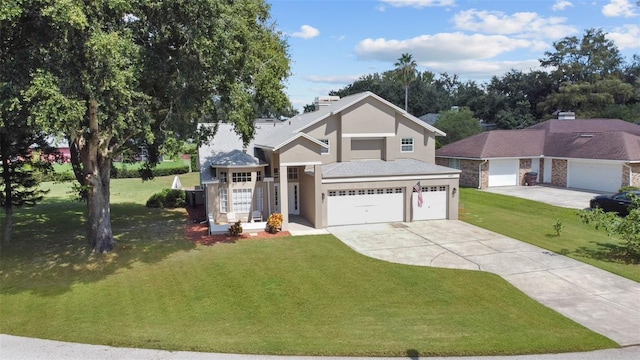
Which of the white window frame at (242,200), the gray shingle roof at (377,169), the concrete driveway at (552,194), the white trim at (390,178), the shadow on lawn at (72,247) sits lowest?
the shadow on lawn at (72,247)

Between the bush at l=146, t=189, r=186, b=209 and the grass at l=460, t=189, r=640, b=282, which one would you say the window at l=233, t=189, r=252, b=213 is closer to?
the bush at l=146, t=189, r=186, b=209

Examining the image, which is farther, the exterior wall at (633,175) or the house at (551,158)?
the house at (551,158)

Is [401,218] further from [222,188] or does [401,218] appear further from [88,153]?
[88,153]

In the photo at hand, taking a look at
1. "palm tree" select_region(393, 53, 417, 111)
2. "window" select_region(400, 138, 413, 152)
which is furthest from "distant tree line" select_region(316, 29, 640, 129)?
"window" select_region(400, 138, 413, 152)

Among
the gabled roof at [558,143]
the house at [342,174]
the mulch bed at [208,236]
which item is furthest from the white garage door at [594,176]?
the mulch bed at [208,236]

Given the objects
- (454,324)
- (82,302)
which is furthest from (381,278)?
(82,302)

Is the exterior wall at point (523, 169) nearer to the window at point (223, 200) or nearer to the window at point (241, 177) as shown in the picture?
the window at point (241, 177)

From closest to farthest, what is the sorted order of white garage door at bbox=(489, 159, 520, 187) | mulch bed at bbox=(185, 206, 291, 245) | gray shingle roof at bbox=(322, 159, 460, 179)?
mulch bed at bbox=(185, 206, 291, 245) < gray shingle roof at bbox=(322, 159, 460, 179) < white garage door at bbox=(489, 159, 520, 187)
